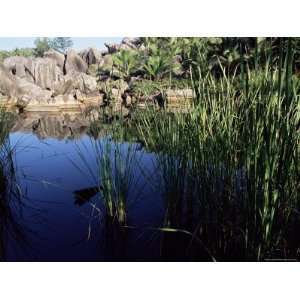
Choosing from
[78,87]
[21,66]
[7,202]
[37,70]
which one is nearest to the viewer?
[7,202]

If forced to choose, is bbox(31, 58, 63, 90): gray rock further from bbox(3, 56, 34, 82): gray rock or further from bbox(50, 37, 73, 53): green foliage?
bbox(50, 37, 73, 53): green foliage

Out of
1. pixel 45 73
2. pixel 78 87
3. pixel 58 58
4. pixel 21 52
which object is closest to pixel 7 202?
pixel 78 87

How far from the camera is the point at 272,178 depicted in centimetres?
123

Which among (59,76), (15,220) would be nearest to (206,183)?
(15,220)

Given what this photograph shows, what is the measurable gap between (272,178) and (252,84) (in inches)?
16.8

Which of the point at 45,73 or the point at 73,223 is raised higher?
the point at 45,73

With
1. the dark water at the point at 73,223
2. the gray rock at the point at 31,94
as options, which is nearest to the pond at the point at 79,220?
the dark water at the point at 73,223

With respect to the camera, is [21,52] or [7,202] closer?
[7,202]

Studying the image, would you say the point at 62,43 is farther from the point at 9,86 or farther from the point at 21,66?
the point at 9,86

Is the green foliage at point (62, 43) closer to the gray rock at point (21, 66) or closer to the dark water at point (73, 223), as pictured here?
the gray rock at point (21, 66)

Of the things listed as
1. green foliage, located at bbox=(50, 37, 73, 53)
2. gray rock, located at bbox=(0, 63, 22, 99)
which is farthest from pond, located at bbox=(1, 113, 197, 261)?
green foliage, located at bbox=(50, 37, 73, 53)

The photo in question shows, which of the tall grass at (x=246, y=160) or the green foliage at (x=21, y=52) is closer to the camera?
the tall grass at (x=246, y=160)
